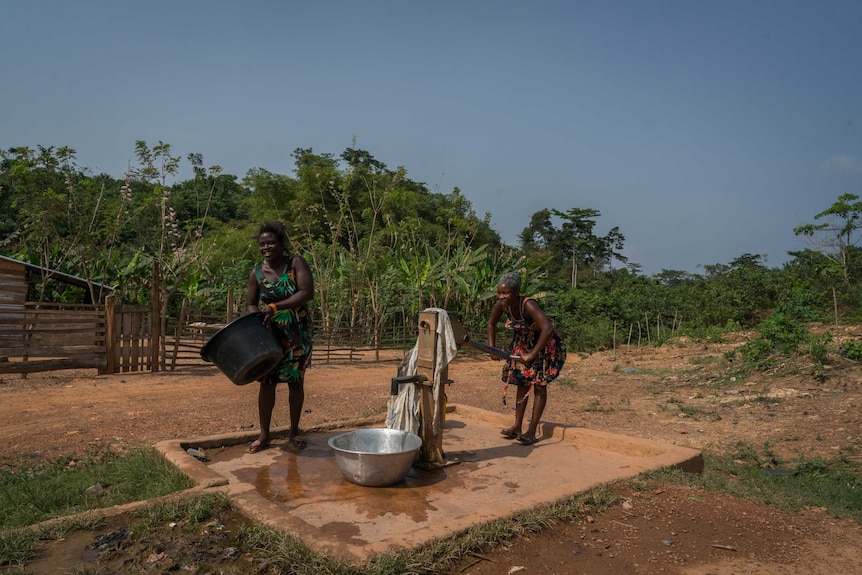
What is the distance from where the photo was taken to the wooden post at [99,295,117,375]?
9.37 meters

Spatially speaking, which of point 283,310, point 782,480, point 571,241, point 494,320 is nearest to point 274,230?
point 283,310

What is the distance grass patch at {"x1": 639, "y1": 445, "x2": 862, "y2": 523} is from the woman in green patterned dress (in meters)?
2.42

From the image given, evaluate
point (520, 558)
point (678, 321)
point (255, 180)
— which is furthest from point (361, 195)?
point (520, 558)

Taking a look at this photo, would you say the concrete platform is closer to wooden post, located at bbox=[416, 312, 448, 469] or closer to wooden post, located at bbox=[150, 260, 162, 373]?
wooden post, located at bbox=[416, 312, 448, 469]

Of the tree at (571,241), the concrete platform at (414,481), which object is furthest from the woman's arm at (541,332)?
the tree at (571,241)

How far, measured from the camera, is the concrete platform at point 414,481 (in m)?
2.92

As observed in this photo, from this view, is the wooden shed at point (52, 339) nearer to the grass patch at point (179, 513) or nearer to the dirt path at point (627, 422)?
the dirt path at point (627, 422)

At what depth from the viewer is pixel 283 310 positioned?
4141 mm

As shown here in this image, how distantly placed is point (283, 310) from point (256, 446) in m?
1.02

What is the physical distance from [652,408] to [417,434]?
489 cm

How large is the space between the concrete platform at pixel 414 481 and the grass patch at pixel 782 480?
25cm

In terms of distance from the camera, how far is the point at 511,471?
159 inches

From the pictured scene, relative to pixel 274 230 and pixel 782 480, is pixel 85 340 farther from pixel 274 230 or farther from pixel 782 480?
pixel 782 480

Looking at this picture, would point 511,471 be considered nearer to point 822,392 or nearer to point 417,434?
point 417,434
